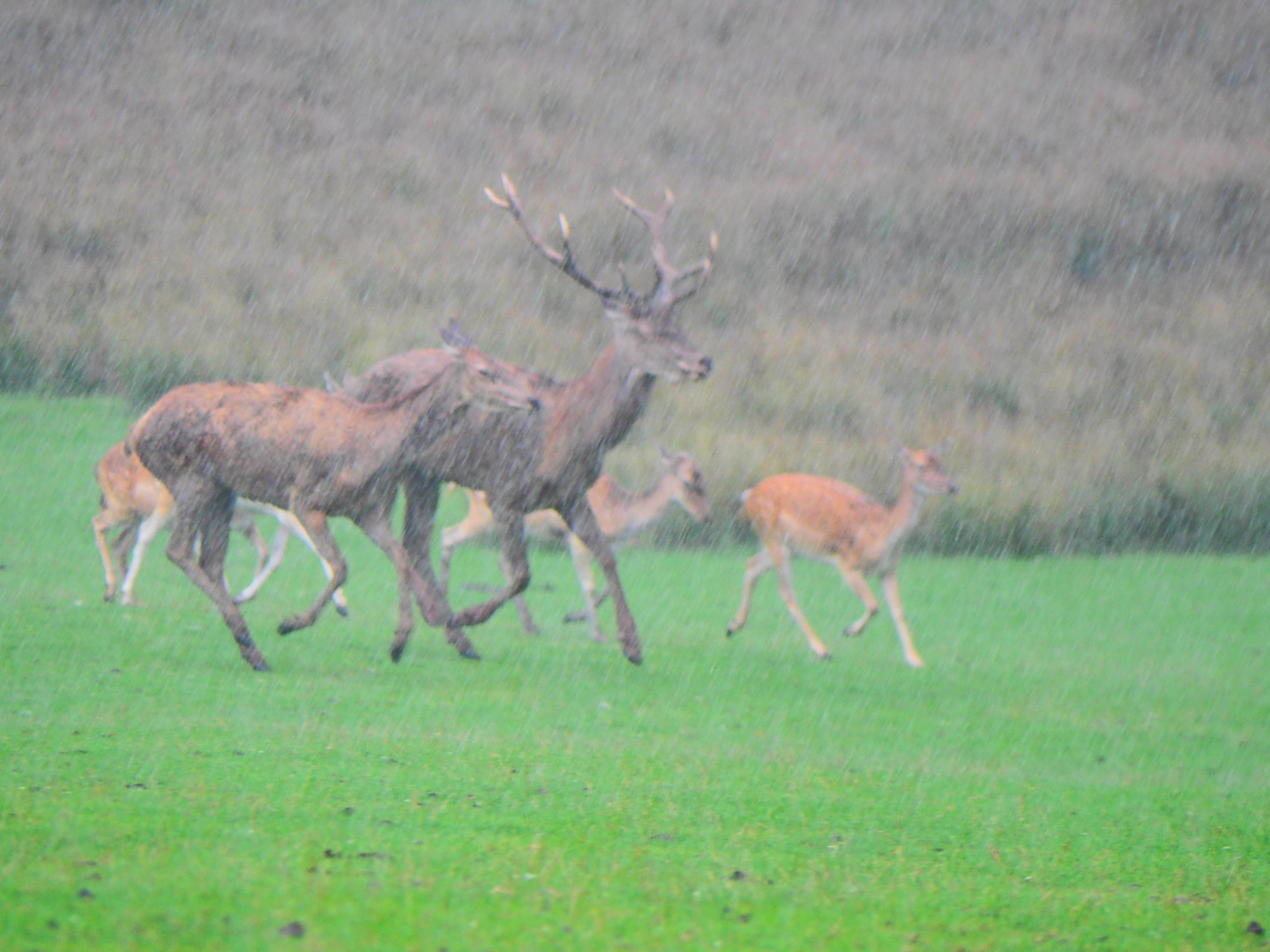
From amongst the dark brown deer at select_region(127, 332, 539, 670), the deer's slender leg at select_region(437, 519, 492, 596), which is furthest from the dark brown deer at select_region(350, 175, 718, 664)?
the deer's slender leg at select_region(437, 519, 492, 596)

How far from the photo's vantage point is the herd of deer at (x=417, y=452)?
9.48 meters

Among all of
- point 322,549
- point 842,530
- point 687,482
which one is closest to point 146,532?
point 322,549

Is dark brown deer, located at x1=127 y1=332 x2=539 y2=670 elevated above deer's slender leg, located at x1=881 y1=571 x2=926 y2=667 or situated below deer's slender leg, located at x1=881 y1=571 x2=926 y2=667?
above

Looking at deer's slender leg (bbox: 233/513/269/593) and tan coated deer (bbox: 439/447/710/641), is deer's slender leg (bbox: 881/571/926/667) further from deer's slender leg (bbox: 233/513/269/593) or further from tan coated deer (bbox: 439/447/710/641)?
deer's slender leg (bbox: 233/513/269/593)

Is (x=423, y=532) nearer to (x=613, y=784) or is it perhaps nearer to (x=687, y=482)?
(x=687, y=482)

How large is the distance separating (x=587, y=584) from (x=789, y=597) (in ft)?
5.09

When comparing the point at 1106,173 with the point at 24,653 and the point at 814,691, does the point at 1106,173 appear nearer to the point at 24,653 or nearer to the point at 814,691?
the point at 814,691

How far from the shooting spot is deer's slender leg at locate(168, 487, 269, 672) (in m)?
9.34

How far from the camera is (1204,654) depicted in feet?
42.3

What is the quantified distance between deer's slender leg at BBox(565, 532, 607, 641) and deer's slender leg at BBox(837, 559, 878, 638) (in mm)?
1889

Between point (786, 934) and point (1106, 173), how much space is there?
28.7 m

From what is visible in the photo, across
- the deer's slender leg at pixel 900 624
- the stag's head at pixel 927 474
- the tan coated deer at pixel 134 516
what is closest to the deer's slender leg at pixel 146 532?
the tan coated deer at pixel 134 516

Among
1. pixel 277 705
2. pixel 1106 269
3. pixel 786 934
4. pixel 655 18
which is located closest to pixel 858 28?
pixel 655 18

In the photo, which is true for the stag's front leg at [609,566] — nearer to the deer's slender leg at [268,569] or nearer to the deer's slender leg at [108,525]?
the deer's slender leg at [268,569]
